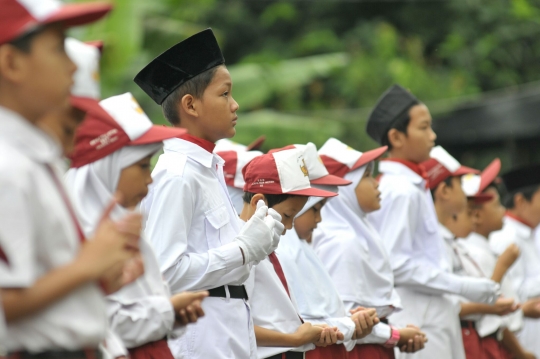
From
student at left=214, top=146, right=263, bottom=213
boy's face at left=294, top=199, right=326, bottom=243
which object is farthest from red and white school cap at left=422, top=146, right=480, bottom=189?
boy's face at left=294, top=199, right=326, bottom=243

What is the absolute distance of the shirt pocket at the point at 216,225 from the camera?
408 centimetres

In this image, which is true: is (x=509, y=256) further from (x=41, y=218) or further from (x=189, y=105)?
(x=41, y=218)

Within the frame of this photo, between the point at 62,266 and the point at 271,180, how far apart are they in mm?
2356

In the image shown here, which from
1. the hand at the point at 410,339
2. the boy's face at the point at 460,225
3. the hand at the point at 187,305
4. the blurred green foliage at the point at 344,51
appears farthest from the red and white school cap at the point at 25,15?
the blurred green foliage at the point at 344,51

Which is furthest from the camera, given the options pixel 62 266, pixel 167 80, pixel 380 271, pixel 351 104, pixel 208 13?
pixel 208 13

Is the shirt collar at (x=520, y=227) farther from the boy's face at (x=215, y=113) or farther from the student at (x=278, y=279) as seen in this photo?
the boy's face at (x=215, y=113)

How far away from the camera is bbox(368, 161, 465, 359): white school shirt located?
5.99 m

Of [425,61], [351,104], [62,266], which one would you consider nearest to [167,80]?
[62,266]

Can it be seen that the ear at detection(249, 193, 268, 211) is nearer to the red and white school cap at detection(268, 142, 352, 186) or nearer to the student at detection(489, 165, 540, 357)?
the red and white school cap at detection(268, 142, 352, 186)

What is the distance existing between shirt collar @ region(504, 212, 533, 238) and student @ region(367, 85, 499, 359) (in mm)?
2220

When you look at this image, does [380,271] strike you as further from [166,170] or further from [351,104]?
[351,104]

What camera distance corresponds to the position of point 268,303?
4.45 meters

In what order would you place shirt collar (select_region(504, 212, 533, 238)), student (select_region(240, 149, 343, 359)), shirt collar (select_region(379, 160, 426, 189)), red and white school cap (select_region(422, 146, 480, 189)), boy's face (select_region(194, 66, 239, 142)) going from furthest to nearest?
shirt collar (select_region(504, 212, 533, 238)) < red and white school cap (select_region(422, 146, 480, 189)) < shirt collar (select_region(379, 160, 426, 189)) < student (select_region(240, 149, 343, 359)) < boy's face (select_region(194, 66, 239, 142))

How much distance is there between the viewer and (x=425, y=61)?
17828 mm
